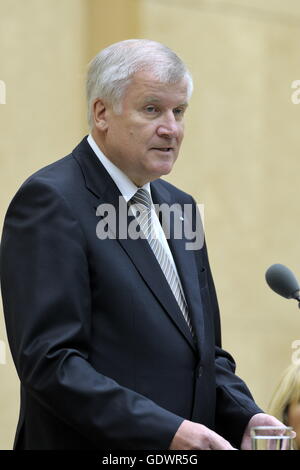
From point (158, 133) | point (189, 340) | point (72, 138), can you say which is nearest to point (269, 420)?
Answer: point (189, 340)

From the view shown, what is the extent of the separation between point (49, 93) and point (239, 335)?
193 cm

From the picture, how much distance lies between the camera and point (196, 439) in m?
3.04

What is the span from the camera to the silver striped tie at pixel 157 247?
3.51 m

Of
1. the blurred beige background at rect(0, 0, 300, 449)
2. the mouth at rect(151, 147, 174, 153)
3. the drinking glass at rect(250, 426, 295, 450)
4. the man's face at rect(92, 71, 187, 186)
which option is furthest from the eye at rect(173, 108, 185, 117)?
the blurred beige background at rect(0, 0, 300, 449)

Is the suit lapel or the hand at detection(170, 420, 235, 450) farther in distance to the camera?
the suit lapel

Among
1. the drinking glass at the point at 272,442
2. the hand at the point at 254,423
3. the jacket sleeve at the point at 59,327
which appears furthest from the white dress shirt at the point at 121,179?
the drinking glass at the point at 272,442

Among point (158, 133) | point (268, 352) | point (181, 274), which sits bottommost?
point (268, 352)

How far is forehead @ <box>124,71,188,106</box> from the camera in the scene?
346cm

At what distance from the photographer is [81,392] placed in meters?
3.06

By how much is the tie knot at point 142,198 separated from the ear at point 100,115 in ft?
0.75

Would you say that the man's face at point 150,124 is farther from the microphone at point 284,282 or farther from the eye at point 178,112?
the microphone at point 284,282

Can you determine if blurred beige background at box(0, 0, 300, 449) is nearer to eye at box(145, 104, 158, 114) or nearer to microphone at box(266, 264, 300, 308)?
eye at box(145, 104, 158, 114)

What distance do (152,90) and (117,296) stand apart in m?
0.65

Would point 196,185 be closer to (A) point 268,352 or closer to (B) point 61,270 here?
(A) point 268,352
